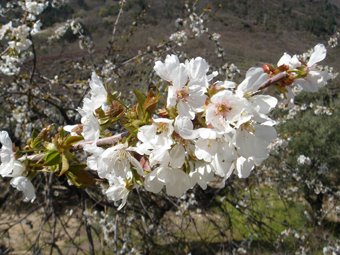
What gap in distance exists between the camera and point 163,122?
2.93 feet

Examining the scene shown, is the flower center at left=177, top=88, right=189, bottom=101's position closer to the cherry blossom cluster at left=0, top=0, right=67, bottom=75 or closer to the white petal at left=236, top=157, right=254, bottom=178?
the white petal at left=236, top=157, right=254, bottom=178

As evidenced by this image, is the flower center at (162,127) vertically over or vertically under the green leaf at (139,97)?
under

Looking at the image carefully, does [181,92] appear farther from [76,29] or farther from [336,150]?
[336,150]

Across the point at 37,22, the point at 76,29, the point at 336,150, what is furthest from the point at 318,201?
the point at 37,22

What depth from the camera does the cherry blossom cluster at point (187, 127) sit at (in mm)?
875

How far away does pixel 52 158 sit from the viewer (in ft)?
3.27

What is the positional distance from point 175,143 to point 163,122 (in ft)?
0.16

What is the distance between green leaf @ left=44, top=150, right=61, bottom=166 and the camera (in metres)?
1.00

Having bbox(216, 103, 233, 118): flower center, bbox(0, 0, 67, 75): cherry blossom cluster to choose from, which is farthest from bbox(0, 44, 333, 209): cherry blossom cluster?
bbox(0, 0, 67, 75): cherry blossom cluster

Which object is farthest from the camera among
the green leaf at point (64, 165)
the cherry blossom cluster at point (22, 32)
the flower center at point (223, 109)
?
the cherry blossom cluster at point (22, 32)

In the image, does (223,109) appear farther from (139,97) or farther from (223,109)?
(139,97)

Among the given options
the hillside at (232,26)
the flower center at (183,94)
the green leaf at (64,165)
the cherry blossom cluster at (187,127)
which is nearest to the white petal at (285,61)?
the cherry blossom cluster at (187,127)

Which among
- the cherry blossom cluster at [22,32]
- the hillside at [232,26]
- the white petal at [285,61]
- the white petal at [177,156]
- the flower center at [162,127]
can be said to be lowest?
the hillside at [232,26]

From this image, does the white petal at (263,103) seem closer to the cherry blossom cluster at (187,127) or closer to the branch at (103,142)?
the cherry blossom cluster at (187,127)
